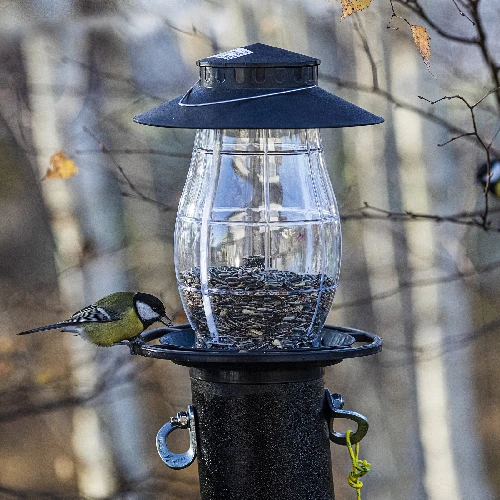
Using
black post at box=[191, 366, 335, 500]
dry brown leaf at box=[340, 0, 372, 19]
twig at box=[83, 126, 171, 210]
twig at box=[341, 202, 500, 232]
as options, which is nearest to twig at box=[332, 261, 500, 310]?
twig at box=[341, 202, 500, 232]

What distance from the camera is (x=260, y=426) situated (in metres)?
2.28

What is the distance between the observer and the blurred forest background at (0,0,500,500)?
12.8 feet

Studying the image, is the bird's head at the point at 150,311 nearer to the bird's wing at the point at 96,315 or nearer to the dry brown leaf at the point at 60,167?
the bird's wing at the point at 96,315

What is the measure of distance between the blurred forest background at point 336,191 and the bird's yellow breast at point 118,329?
40.0 inches

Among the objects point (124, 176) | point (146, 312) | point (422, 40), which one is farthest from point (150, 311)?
point (422, 40)

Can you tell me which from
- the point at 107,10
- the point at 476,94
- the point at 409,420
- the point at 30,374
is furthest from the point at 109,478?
the point at 476,94

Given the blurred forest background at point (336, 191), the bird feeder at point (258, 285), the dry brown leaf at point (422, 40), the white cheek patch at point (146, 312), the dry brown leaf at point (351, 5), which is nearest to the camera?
the bird feeder at point (258, 285)

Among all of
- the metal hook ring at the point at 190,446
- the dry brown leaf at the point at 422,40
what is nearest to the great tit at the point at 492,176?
the dry brown leaf at the point at 422,40

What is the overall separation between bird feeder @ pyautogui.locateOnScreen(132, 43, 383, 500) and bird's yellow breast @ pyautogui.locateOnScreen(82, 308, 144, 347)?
0.42 m

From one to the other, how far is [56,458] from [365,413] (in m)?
1.33

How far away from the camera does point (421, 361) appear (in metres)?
4.05

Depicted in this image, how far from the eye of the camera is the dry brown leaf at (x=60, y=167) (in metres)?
3.98

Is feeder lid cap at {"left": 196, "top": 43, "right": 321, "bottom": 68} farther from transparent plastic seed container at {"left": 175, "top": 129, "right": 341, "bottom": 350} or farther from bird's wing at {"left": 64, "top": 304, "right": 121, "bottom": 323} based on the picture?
bird's wing at {"left": 64, "top": 304, "right": 121, "bottom": 323}

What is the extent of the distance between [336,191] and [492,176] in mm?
625
